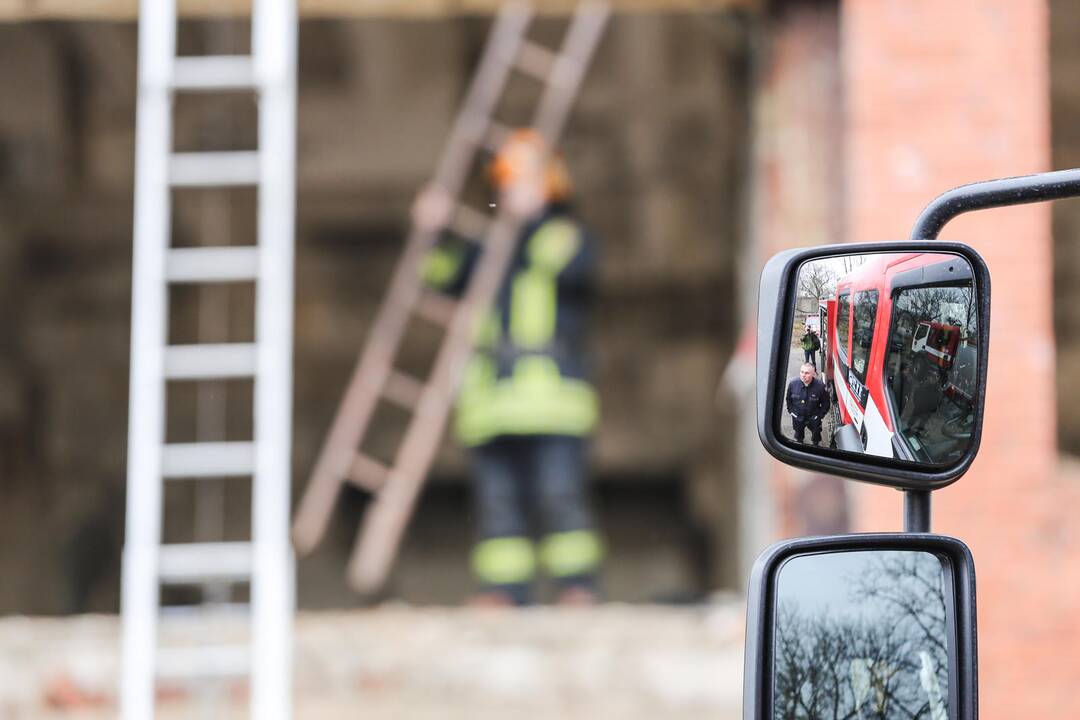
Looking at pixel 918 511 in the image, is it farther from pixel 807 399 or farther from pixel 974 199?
pixel 974 199

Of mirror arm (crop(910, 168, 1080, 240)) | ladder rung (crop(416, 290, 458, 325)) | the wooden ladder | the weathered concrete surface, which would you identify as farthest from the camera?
ladder rung (crop(416, 290, 458, 325))

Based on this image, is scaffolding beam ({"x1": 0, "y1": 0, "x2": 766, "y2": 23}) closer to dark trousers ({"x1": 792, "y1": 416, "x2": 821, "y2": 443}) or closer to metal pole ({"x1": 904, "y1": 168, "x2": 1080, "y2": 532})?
metal pole ({"x1": 904, "y1": 168, "x2": 1080, "y2": 532})

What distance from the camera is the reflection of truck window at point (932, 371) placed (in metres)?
1.17

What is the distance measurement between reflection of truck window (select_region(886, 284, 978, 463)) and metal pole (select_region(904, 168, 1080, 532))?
0.27ft

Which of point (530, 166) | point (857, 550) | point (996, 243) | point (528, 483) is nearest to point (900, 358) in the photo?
point (857, 550)

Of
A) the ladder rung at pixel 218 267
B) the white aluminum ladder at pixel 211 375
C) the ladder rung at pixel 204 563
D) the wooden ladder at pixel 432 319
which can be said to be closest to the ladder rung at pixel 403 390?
the wooden ladder at pixel 432 319

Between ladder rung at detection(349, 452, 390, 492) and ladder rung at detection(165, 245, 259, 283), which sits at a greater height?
ladder rung at detection(165, 245, 259, 283)

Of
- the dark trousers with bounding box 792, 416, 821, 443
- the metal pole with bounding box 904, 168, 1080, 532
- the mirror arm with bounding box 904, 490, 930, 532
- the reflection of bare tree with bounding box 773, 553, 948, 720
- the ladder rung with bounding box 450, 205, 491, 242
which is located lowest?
the reflection of bare tree with bounding box 773, 553, 948, 720

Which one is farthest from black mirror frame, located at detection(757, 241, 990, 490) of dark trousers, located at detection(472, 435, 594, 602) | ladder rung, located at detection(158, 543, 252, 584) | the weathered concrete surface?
dark trousers, located at detection(472, 435, 594, 602)

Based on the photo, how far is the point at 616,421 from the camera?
30.0 feet

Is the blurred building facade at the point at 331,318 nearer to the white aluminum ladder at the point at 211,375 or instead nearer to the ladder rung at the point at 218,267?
the ladder rung at the point at 218,267

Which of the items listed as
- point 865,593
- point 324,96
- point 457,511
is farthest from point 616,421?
point 865,593

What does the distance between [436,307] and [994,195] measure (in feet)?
23.8

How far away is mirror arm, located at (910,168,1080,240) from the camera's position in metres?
1.26
